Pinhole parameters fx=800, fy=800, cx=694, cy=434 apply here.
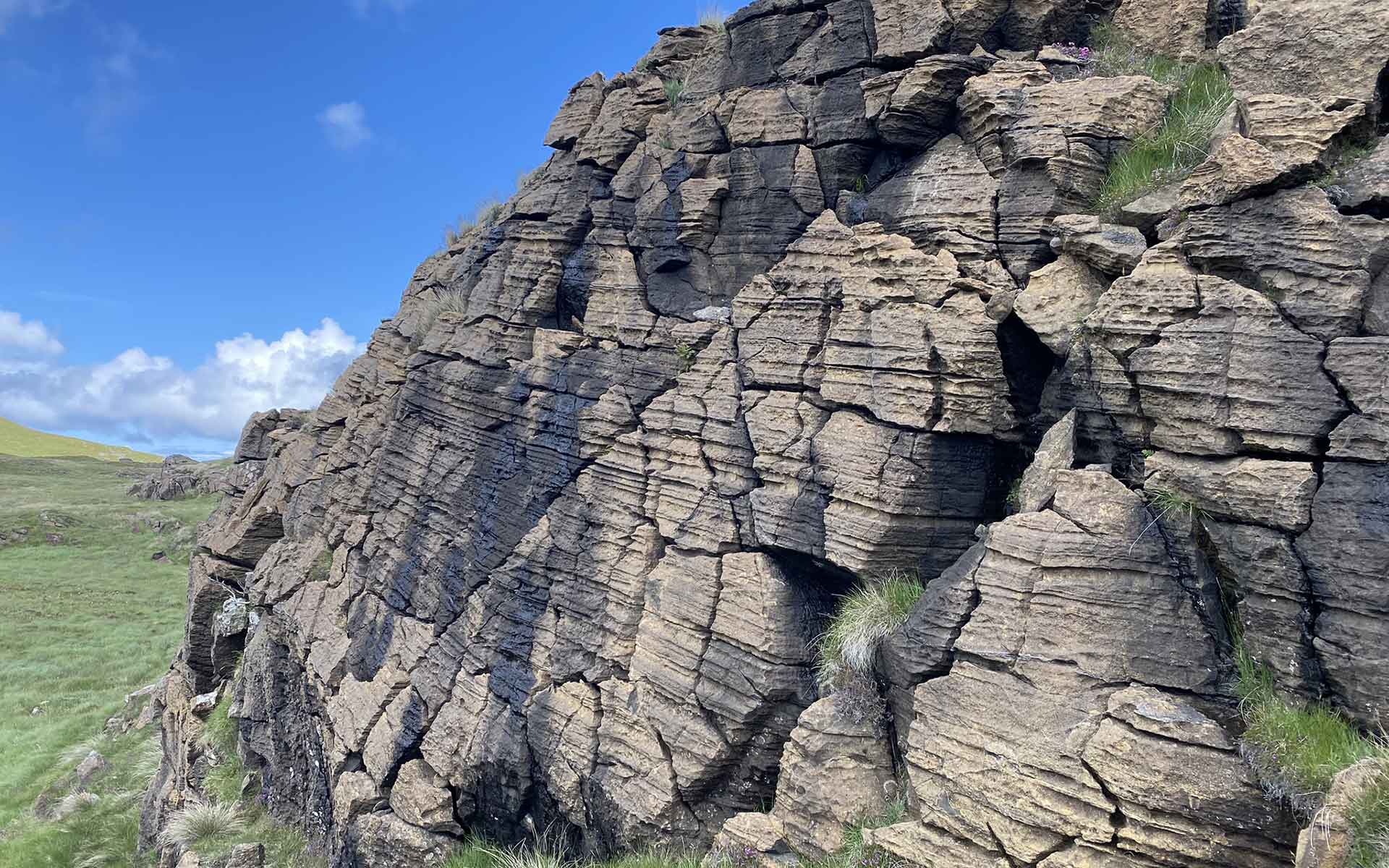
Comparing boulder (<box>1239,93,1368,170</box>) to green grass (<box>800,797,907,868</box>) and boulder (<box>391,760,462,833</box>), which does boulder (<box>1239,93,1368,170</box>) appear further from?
boulder (<box>391,760,462,833</box>)

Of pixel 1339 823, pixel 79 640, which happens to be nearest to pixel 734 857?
pixel 1339 823

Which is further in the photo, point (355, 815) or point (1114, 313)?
point (355, 815)

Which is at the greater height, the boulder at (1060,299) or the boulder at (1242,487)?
the boulder at (1060,299)

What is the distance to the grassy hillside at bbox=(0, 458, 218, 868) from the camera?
23.2 m

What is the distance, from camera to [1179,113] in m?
9.87

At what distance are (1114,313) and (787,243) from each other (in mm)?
5489

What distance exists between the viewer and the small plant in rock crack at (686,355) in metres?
13.1

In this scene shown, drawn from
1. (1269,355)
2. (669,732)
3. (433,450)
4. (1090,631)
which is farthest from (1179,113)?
(433,450)

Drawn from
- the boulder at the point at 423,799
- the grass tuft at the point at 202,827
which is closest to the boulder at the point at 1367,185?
the boulder at the point at 423,799

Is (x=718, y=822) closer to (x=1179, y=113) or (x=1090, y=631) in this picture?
(x=1090, y=631)

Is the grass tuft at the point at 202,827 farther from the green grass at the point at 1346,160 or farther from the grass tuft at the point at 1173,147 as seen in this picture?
the green grass at the point at 1346,160

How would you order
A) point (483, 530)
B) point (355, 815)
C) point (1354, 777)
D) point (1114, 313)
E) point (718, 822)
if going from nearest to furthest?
1. point (1354, 777)
2. point (1114, 313)
3. point (718, 822)
4. point (355, 815)
5. point (483, 530)

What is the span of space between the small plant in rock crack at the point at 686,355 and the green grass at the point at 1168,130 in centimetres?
614

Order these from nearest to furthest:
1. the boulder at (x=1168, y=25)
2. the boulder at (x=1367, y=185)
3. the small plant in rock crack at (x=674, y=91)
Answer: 1. the boulder at (x=1367, y=185)
2. the boulder at (x=1168, y=25)
3. the small plant in rock crack at (x=674, y=91)
